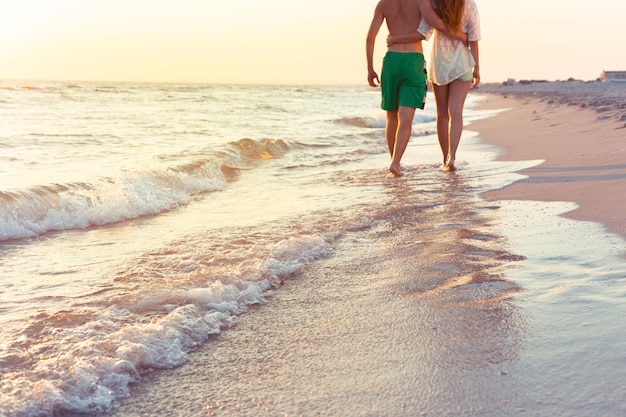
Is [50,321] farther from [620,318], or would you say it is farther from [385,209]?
[385,209]

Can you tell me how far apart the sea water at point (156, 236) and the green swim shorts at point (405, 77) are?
68 cm

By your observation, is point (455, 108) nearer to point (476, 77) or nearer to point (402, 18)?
point (476, 77)

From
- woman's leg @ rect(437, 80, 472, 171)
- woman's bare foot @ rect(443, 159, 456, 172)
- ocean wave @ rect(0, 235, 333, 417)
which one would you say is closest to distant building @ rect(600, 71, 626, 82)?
woman's leg @ rect(437, 80, 472, 171)

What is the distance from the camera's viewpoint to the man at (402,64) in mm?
5812

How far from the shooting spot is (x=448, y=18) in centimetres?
572

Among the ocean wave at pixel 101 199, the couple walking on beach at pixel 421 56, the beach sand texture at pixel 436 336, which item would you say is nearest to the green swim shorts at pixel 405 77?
the couple walking on beach at pixel 421 56

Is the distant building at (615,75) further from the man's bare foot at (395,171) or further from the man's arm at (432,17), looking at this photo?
the man's bare foot at (395,171)

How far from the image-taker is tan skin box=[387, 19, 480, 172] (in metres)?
5.96

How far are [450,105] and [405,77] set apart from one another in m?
0.55

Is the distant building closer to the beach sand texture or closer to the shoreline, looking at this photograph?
the shoreline

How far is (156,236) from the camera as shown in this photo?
388cm

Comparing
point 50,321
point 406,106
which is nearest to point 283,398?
point 50,321

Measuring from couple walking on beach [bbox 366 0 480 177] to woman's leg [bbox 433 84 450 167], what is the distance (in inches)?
2.7

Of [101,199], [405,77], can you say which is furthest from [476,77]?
Answer: [101,199]
